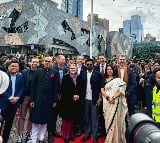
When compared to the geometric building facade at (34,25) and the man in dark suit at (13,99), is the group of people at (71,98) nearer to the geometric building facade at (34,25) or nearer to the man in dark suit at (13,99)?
the man in dark suit at (13,99)

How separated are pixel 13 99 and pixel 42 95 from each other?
2.33 ft

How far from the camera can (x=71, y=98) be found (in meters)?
7.06

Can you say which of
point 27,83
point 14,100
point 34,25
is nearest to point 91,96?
point 27,83

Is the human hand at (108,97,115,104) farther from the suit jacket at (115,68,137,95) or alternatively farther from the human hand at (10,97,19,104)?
the human hand at (10,97,19,104)

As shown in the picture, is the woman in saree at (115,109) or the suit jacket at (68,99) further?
the suit jacket at (68,99)

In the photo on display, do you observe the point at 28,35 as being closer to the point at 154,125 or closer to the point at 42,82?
the point at 42,82

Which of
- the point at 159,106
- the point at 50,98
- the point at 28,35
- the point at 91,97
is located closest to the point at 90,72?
the point at 91,97

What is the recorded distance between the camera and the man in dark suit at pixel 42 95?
6.52 m

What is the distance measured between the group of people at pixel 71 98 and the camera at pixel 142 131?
402cm

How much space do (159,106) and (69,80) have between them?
7.19 ft

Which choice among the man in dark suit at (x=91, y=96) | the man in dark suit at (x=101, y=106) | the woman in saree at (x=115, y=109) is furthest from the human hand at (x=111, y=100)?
the man in dark suit at (x=101, y=106)

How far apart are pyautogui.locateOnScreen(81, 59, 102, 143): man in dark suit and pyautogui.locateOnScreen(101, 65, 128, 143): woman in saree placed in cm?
48

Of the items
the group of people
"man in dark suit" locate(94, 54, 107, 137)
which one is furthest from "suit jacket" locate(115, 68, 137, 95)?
"man in dark suit" locate(94, 54, 107, 137)

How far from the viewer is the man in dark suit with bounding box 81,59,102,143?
282 inches
